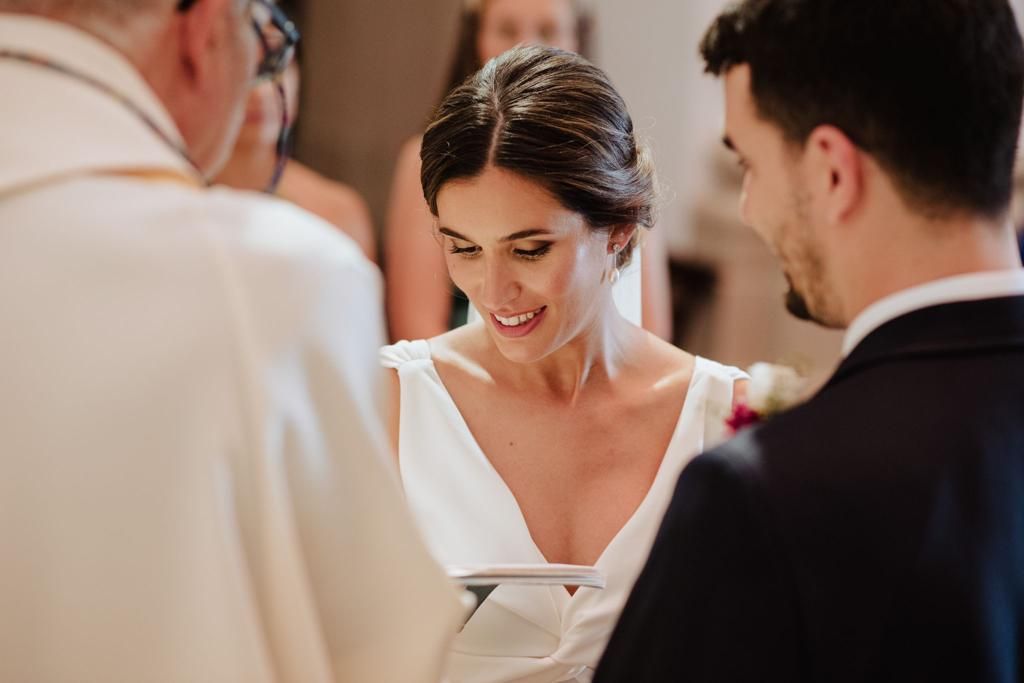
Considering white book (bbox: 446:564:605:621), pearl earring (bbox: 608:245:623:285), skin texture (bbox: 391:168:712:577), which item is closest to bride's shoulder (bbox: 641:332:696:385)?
skin texture (bbox: 391:168:712:577)

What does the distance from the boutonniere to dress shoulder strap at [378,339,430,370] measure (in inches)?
42.9

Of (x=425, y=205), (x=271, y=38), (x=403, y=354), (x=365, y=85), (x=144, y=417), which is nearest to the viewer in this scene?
(x=144, y=417)

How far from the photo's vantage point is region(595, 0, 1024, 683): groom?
1295 mm

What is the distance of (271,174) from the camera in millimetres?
3979

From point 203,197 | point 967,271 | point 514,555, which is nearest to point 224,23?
point 203,197

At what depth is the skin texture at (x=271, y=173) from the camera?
405 centimetres

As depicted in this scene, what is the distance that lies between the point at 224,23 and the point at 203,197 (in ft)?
0.89

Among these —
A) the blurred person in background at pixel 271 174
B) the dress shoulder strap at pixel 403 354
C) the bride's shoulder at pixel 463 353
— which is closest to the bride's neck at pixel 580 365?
the bride's shoulder at pixel 463 353

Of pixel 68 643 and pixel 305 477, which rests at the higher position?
pixel 305 477

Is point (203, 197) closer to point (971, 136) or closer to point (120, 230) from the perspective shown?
point (120, 230)

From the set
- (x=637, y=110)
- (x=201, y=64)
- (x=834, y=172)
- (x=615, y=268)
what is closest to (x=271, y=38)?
(x=201, y=64)

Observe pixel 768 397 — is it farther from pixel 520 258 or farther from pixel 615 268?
pixel 615 268

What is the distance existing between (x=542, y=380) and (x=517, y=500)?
Result: 0.88 ft

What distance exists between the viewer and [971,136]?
4.58 ft
